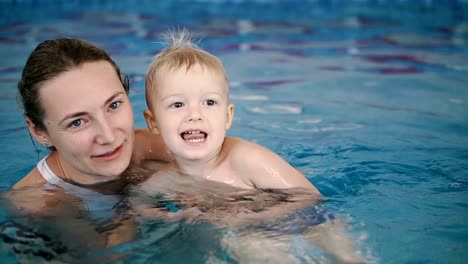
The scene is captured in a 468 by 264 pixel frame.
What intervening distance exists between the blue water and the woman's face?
0.54m

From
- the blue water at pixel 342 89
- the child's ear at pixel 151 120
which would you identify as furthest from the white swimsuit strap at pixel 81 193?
the blue water at pixel 342 89

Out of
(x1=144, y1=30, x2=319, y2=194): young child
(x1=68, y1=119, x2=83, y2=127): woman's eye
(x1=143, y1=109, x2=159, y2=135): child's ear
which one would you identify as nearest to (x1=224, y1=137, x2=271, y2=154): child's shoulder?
(x1=144, y1=30, x2=319, y2=194): young child

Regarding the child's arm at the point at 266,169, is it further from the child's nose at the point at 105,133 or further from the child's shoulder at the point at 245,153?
the child's nose at the point at 105,133

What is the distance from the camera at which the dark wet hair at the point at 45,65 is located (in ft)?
8.76

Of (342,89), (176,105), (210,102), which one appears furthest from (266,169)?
(342,89)

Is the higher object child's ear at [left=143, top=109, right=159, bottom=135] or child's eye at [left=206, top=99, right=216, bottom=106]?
child's eye at [left=206, top=99, right=216, bottom=106]

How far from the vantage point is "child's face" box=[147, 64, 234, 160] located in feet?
9.23

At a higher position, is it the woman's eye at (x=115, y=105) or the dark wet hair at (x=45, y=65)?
the dark wet hair at (x=45, y=65)

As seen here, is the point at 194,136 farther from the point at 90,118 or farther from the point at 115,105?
the point at 90,118

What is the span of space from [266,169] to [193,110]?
471mm

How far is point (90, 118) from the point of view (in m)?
2.69

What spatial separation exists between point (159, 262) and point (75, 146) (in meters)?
0.69

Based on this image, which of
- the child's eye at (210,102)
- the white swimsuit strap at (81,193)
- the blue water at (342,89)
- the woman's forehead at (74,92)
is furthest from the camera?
the blue water at (342,89)

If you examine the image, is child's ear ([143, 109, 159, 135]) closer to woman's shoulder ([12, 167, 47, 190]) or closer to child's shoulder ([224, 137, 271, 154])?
child's shoulder ([224, 137, 271, 154])
